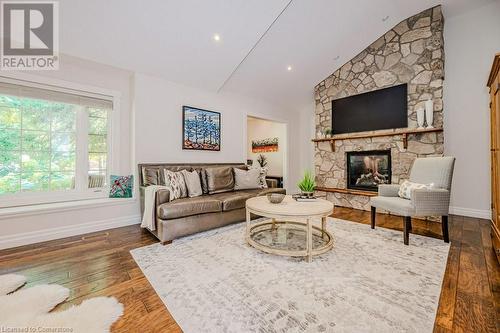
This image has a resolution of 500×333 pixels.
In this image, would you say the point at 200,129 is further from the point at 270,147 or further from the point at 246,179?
the point at 270,147

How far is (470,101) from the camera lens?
360cm

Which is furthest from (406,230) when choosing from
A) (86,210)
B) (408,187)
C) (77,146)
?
(77,146)

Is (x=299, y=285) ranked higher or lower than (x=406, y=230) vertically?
lower

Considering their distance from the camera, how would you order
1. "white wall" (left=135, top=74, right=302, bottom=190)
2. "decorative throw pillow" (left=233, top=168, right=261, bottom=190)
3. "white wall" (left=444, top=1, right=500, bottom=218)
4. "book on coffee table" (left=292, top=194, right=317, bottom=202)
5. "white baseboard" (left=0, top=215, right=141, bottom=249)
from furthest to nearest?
"decorative throw pillow" (left=233, top=168, right=261, bottom=190)
"white wall" (left=444, top=1, right=500, bottom=218)
"white wall" (left=135, top=74, right=302, bottom=190)
"book on coffee table" (left=292, top=194, right=317, bottom=202)
"white baseboard" (left=0, top=215, right=141, bottom=249)

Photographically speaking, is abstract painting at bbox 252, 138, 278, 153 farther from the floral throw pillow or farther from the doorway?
the floral throw pillow

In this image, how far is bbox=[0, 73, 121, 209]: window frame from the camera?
261 cm

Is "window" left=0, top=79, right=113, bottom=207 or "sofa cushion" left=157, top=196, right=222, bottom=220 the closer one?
"sofa cushion" left=157, top=196, right=222, bottom=220

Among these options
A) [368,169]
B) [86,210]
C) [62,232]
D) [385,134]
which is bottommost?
[62,232]

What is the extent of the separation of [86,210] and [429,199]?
4268 mm

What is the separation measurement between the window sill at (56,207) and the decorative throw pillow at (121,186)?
0.13 m

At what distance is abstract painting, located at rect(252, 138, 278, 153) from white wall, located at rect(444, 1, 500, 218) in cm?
379

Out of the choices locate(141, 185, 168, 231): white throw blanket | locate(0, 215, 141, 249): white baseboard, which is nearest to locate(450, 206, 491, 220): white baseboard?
locate(141, 185, 168, 231): white throw blanket

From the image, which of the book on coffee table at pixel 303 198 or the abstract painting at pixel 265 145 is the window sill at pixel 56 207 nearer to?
the book on coffee table at pixel 303 198

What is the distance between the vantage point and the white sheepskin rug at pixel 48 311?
1.23 metres
